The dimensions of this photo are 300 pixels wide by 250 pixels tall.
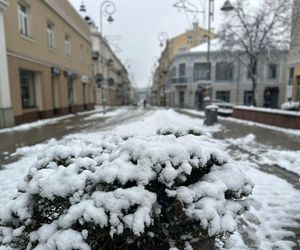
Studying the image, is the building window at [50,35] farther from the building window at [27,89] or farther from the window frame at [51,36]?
the building window at [27,89]

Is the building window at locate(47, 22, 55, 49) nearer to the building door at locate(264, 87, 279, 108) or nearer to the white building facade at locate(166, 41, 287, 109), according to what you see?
the white building facade at locate(166, 41, 287, 109)

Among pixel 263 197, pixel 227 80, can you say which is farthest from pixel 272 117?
pixel 227 80

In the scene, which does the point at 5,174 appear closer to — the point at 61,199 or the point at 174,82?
the point at 61,199

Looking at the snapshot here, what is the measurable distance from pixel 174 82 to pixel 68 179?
4031cm

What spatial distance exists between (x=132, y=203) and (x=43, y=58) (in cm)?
1667

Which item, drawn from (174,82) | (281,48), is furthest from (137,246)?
(174,82)

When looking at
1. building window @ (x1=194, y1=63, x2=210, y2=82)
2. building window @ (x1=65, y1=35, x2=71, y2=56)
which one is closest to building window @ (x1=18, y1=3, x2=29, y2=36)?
building window @ (x1=65, y1=35, x2=71, y2=56)

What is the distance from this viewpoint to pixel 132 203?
70.2 inches

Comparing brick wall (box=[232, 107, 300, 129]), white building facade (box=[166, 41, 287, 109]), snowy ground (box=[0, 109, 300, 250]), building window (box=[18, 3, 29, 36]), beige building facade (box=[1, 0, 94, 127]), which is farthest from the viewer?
white building facade (box=[166, 41, 287, 109])

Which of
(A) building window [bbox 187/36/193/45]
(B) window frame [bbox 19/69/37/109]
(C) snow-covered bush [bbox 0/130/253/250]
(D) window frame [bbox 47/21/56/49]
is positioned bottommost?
(C) snow-covered bush [bbox 0/130/253/250]

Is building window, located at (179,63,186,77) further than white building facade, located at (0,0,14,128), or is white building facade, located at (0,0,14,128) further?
building window, located at (179,63,186,77)

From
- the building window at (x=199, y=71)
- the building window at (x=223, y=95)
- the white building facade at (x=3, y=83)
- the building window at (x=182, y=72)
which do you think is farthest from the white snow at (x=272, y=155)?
the building window at (x=182, y=72)

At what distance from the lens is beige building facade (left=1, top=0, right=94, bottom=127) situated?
1285 cm

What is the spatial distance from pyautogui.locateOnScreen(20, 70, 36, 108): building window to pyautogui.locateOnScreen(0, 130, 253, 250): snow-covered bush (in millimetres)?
13855
